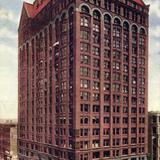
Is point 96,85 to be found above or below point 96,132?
above

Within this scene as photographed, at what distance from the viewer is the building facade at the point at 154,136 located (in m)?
83.4

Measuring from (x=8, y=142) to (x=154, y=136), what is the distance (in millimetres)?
46890

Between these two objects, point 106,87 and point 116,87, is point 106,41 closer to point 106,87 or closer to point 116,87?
point 106,87

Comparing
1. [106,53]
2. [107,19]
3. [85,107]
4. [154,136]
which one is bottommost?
[154,136]

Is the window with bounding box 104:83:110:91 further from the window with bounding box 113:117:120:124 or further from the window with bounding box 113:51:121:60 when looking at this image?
the window with bounding box 113:117:120:124

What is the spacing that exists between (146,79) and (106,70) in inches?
614

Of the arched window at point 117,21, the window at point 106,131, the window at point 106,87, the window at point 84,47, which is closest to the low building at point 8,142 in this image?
the window at point 106,131

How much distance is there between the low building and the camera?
302 ft

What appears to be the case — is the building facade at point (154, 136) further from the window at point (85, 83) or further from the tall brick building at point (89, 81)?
the window at point (85, 83)

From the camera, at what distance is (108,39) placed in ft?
226

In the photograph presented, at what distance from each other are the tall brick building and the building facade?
28.1 ft

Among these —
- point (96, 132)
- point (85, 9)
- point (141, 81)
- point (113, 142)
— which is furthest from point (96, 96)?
point (85, 9)

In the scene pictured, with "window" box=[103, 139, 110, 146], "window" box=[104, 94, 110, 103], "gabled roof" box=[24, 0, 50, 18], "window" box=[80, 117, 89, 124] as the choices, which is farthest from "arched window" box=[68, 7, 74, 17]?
"window" box=[103, 139, 110, 146]

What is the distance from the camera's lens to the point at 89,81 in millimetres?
64125
